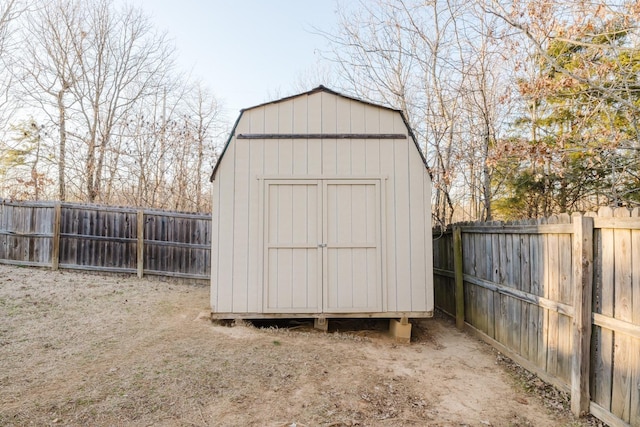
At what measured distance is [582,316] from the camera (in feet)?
8.93

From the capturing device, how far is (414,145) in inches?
187

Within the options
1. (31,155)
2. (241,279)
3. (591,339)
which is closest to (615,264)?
(591,339)

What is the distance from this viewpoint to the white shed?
4.64 m

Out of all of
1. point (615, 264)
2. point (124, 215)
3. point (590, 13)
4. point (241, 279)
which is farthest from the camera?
point (124, 215)

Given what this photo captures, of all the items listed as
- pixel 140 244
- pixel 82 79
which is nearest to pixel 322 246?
pixel 140 244

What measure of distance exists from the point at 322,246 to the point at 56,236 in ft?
21.5

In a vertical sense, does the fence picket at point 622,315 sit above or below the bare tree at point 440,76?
below

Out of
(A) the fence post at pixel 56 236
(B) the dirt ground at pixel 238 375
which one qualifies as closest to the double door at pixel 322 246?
(B) the dirt ground at pixel 238 375

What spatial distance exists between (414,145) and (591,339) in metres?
2.91

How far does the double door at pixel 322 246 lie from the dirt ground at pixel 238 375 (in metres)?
0.48

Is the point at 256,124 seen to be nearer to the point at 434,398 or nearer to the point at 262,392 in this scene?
the point at 262,392

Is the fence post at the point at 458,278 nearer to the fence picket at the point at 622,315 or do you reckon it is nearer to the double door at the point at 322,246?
the double door at the point at 322,246

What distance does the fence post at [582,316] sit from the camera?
8.86 ft

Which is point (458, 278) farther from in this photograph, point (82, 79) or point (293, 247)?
point (82, 79)
